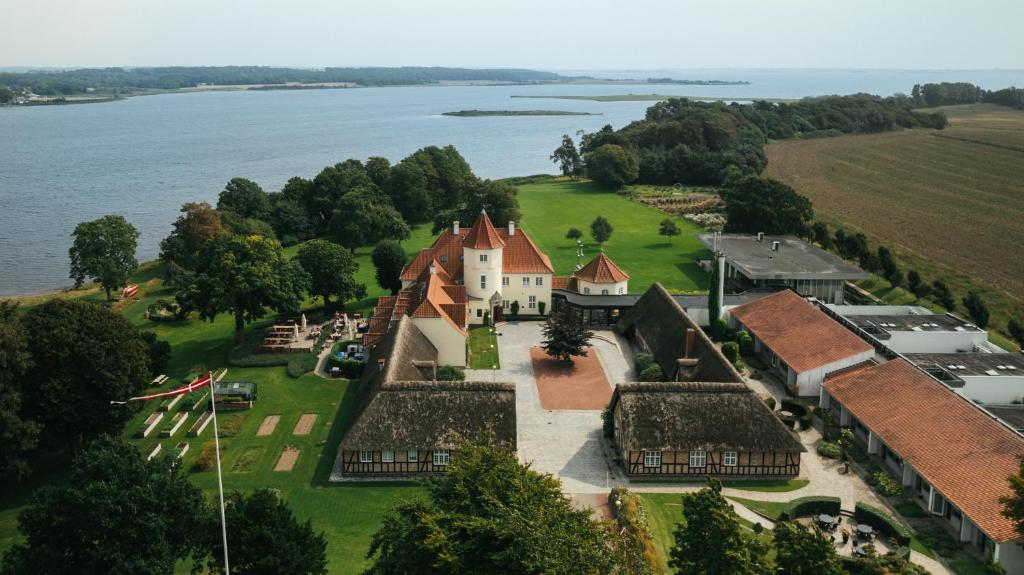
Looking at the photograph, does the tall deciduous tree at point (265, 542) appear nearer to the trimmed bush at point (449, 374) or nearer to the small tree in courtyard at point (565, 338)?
the trimmed bush at point (449, 374)

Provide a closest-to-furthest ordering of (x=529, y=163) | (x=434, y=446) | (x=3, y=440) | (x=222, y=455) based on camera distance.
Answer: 1. (x=3, y=440)
2. (x=434, y=446)
3. (x=222, y=455)
4. (x=529, y=163)

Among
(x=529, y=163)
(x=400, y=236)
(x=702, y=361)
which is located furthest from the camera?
(x=529, y=163)

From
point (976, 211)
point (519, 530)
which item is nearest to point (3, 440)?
point (519, 530)

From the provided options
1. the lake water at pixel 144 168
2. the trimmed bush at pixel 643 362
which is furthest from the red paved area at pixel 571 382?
the lake water at pixel 144 168

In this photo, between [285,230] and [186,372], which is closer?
[186,372]

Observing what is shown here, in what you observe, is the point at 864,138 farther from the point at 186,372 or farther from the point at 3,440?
the point at 3,440

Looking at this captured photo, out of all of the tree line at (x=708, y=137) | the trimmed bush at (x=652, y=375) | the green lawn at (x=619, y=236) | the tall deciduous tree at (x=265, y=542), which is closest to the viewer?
the tall deciduous tree at (x=265, y=542)

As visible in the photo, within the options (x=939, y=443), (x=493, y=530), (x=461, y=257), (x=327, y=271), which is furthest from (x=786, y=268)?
(x=493, y=530)

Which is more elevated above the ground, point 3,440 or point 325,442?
point 3,440
